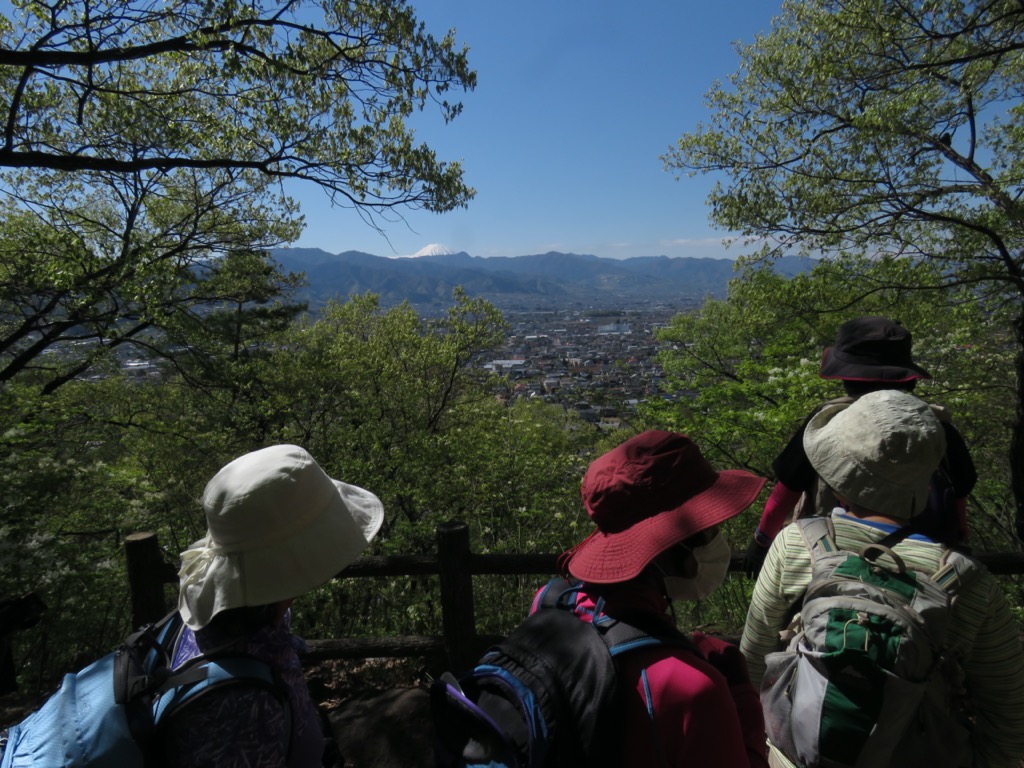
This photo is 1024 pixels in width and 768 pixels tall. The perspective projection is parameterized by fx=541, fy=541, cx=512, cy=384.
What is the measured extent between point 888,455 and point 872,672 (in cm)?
63

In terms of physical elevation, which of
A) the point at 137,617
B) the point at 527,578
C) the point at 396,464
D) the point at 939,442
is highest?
the point at 939,442

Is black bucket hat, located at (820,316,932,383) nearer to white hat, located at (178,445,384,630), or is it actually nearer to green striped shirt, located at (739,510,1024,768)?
green striped shirt, located at (739,510,1024,768)

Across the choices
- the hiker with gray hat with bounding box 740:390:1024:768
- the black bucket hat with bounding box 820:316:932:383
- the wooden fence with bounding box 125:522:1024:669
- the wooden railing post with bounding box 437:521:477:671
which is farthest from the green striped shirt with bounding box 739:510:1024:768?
the wooden railing post with bounding box 437:521:477:671

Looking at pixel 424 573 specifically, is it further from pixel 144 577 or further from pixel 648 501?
pixel 648 501

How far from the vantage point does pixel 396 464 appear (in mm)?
Answer: 9273

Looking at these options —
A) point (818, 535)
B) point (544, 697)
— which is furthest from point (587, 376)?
point (544, 697)

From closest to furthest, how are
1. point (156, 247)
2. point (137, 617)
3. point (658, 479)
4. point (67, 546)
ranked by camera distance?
point (658, 479), point (137, 617), point (67, 546), point (156, 247)

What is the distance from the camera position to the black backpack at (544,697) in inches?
43.7

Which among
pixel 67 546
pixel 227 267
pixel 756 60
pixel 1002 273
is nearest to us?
pixel 67 546

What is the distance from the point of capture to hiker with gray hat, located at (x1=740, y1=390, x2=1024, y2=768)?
136 centimetres

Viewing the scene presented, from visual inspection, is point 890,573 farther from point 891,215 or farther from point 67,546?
point 891,215

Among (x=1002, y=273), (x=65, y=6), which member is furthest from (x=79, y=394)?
(x=1002, y=273)

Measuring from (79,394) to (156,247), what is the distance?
526 centimetres

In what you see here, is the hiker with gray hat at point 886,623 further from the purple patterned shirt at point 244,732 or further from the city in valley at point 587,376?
the city in valley at point 587,376
